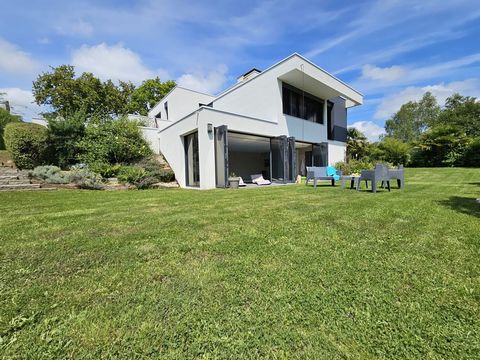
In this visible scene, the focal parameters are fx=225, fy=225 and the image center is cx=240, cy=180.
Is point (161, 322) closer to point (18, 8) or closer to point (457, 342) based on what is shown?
A: point (457, 342)

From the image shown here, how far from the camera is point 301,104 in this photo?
16359 millimetres

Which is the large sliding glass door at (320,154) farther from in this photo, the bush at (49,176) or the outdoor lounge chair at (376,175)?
the bush at (49,176)

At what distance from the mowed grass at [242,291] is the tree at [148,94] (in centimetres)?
3169

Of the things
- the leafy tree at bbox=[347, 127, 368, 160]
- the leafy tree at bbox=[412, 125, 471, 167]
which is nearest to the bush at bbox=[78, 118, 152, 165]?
the leafy tree at bbox=[347, 127, 368, 160]

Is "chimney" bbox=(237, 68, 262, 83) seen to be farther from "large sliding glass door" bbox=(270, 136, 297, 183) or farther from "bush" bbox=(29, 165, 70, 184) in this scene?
"bush" bbox=(29, 165, 70, 184)

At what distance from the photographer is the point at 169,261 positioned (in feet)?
7.63

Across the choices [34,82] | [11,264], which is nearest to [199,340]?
[11,264]

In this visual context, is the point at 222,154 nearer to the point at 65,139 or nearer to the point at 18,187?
the point at 18,187

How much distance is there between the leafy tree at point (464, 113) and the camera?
109 ft

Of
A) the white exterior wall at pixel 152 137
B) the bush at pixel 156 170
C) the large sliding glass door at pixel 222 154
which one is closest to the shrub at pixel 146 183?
the bush at pixel 156 170

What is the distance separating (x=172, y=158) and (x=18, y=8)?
8261mm

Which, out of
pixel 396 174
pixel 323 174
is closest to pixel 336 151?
pixel 323 174

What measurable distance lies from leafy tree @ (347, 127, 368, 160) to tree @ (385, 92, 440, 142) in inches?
1180

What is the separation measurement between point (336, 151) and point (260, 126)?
1026 centimetres
